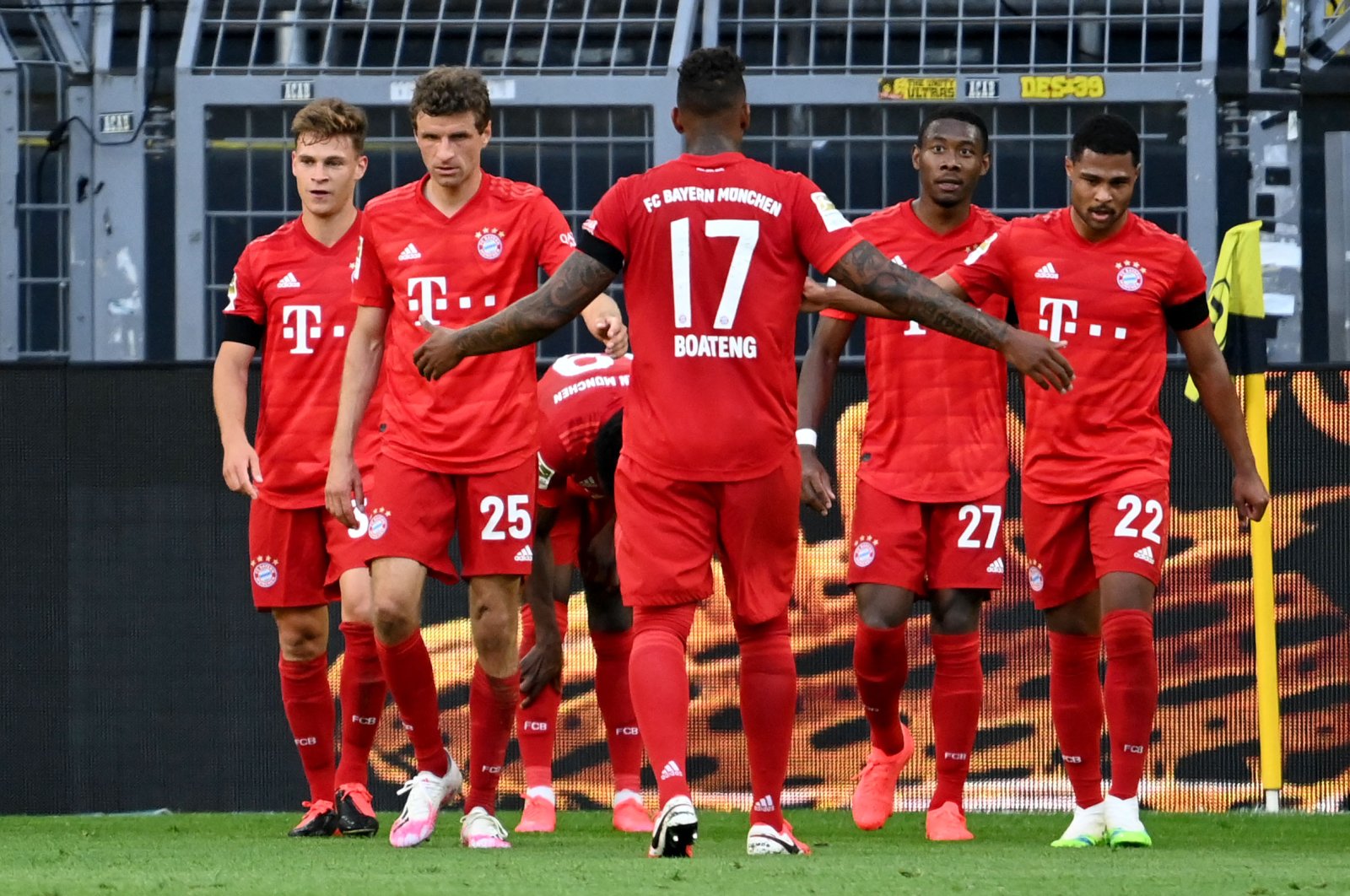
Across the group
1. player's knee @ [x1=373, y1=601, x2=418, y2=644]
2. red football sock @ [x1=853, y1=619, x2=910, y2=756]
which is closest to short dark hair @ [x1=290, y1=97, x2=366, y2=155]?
player's knee @ [x1=373, y1=601, x2=418, y2=644]

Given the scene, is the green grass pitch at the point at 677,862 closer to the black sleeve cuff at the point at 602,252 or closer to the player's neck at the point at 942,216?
the black sleeve cuff at the point at 602,252

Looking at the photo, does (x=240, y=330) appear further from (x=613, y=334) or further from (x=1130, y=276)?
(x=1130, y=276)

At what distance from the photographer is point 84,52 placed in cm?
971

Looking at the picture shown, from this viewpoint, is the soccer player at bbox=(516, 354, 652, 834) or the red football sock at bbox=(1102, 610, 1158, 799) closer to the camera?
the red football sock at bbox=(1102, 610, 1158, 799)

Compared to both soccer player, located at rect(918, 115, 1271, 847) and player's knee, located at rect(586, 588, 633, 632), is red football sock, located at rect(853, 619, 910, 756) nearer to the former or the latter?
soccer player, located at rect(918, 115, 1271, 847)

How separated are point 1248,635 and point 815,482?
2.09 metres

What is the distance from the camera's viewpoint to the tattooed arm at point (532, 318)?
530 centimetres

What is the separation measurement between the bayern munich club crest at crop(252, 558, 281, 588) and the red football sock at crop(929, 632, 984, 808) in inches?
80.9

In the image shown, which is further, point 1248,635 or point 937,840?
point 1248,635

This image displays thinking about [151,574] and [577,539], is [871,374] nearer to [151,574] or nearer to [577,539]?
[577,539]

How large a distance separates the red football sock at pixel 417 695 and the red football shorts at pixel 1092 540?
1804 millimetres

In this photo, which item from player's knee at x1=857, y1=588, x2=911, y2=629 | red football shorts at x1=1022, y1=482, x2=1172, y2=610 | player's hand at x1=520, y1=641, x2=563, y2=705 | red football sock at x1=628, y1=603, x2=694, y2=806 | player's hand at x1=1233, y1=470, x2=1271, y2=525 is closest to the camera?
red football sock at x1=628, y1=603, x2=694, y2=806

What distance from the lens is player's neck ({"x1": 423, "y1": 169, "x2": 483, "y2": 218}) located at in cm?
624

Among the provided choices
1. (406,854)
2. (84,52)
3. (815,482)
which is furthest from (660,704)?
(84,52)
